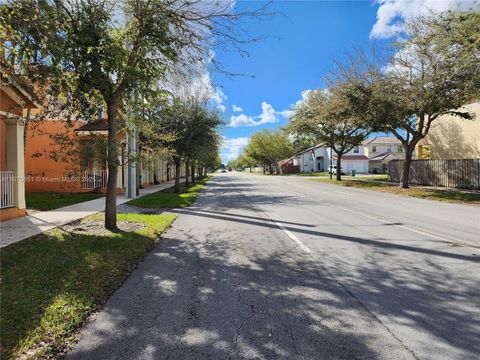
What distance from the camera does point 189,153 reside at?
25.9m

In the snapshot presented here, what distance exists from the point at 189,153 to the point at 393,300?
871 inches

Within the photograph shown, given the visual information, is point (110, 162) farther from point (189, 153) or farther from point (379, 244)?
point (189, 153)

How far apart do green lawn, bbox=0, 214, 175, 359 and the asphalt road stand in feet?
0.87

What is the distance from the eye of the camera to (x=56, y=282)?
535 cm

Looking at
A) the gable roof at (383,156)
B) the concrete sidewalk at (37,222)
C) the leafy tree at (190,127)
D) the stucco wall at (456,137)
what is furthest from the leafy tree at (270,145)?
the concrete sidewalk at (37,222)

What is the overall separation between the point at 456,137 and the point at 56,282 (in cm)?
3344

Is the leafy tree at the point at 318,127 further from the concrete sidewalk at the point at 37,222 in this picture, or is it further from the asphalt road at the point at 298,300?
the asphalt road at the point at 298,300

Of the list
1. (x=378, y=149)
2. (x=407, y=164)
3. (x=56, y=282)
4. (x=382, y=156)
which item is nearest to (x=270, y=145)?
(x=378, y=149)

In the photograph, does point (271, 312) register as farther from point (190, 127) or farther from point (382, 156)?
point (382, 156)

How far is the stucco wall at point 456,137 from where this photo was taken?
29.2m

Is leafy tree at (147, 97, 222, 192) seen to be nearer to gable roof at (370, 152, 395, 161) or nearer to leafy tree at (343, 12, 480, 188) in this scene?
leafy tree at (343, 12, 480, 188)

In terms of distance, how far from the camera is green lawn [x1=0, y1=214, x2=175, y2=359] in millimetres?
3727

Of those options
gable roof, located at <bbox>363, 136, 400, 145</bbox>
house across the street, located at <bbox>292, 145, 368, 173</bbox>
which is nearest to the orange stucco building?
house across the street, located at <bbox>292, 145, 368, 173</bbox>

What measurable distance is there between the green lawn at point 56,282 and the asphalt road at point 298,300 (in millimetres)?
265
